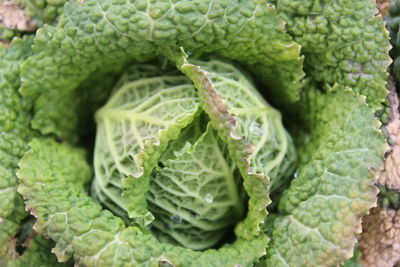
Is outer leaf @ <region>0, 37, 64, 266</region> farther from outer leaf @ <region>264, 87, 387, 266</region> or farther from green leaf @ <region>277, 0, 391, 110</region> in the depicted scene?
green leaf @ <region>277, 0, 391, 110</region>

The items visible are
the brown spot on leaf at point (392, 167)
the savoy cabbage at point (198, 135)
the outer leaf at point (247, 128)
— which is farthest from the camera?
the brown spot on leaf at point (392, 167)


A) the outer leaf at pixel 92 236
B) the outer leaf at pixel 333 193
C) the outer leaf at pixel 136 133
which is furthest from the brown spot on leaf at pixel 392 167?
the outer leaf at pixel 136 133

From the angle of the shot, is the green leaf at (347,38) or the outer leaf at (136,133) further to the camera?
the green leaf at (347,38)

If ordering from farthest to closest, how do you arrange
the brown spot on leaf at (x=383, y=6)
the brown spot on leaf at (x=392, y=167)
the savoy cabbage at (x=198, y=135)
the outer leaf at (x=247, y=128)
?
the brown spot on leaf at (x=383, y=6) < the brown spot on leaf at (x=392, y=167) < the savoy cabbage at (x=198, y=135) < the outer leaf at (x=247, y=128)

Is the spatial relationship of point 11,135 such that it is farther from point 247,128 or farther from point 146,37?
point 247,128

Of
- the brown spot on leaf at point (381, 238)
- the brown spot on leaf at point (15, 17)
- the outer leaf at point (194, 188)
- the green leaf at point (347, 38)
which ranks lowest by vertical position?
the brown spot on leaf at point (381, 238)

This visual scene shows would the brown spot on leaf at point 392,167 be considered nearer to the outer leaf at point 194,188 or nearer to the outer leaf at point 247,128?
the outer leaf at point 247,128

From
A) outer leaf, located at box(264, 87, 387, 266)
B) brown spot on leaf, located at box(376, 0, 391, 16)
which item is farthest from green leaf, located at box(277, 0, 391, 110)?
brown spot on leaf, located at box(376, 0, 391, 16)

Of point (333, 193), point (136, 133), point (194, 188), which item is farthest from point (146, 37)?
point (333, 193)
